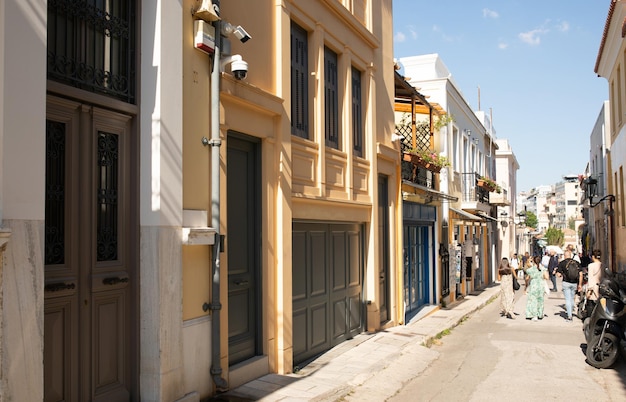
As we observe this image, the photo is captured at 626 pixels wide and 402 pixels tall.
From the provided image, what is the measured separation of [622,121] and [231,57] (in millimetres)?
13005

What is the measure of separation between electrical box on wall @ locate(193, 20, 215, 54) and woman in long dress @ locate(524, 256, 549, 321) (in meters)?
11.0

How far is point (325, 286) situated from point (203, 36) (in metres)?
4.94

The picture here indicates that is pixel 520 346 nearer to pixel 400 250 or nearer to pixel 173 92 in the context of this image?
pixel 400 250

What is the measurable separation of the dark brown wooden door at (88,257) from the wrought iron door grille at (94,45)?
251 mm

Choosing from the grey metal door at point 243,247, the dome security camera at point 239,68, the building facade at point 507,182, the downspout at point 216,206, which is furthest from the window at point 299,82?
the building facade at point 507,182

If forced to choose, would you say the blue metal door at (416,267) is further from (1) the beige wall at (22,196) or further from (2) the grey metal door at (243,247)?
(1) the beige wall at (22,196)

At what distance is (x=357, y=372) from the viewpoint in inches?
326

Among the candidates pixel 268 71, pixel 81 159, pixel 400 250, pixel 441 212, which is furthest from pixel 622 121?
pixel 81 159

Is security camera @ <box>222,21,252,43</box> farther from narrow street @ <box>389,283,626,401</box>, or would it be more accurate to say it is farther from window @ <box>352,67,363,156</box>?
narrow street @ <box>389,283,626,401</box>

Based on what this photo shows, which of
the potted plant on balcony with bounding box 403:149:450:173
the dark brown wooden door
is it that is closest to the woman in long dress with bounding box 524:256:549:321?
the potted plant on balcony with bounding box 403:149:450:173

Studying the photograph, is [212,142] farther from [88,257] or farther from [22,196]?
[22,196]

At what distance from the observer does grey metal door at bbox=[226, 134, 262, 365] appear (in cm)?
711

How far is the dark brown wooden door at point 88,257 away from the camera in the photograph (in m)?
4.79

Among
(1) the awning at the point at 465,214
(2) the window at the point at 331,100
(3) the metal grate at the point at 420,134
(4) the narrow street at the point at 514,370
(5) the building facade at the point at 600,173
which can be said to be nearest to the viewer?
(4) the narrow street at the point at 514,370
